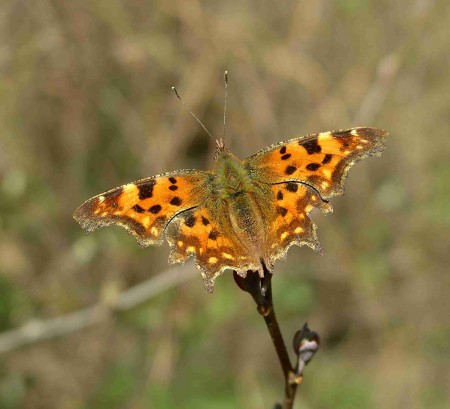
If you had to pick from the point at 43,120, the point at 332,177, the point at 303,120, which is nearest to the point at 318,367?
the point at 303,120

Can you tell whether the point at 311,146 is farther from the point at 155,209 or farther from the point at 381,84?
the point at 381,84

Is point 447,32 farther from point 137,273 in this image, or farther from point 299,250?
point 137,273

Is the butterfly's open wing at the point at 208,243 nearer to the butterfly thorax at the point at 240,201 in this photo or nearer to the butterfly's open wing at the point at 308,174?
the butterfly thorax at the point at 240,201

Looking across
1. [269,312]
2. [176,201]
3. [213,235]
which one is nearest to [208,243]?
[213,235]

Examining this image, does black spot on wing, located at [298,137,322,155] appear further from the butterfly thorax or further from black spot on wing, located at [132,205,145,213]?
black spot on wing, located at [132,205,145,213]

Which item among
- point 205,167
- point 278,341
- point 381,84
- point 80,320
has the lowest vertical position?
point 278,341

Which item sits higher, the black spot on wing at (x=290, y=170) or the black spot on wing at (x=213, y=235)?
the black spot on wing at (x=290, y=170)

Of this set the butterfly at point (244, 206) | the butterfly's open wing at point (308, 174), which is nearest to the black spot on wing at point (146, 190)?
the butterfly at point (244, 206)

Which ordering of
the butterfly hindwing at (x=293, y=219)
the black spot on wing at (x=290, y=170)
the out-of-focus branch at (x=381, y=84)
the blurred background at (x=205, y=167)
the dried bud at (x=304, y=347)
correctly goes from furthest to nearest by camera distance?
the blurred background at (x=205, y=167) < the out-of-focus branch at (x=381, y=84) < the black spot on wing at (x=290, y=170) < the butterfly hindwing at (x=293, y=219) < the dried bud at (x=304, y=347)
